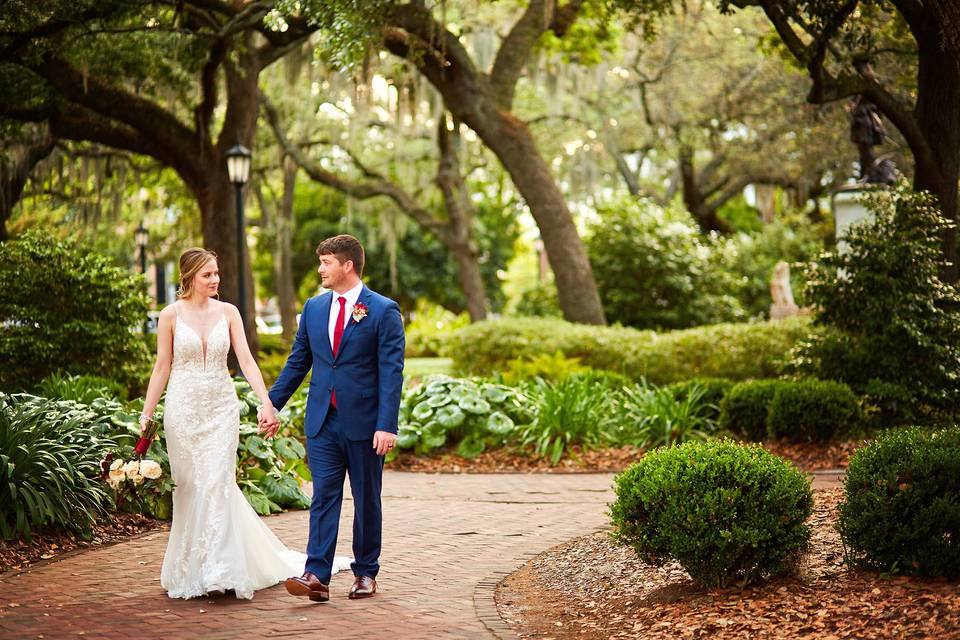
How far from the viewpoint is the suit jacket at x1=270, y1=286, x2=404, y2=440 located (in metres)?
5.89

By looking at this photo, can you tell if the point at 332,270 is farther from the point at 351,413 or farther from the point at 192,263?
the point at 192,263

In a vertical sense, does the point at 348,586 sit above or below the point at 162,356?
below

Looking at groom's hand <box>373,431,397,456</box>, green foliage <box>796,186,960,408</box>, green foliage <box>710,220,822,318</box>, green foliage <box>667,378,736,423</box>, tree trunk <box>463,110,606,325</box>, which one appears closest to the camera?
groom's hand <box>373,431,397,456</box>

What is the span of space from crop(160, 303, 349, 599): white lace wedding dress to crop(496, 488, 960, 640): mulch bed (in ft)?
4.81

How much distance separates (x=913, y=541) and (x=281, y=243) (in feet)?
80.9

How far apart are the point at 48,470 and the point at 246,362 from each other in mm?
2229

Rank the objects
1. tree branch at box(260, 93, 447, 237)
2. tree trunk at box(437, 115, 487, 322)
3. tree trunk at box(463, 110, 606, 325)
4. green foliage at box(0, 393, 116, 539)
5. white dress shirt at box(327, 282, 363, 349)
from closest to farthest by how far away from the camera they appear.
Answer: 1. white dress shirt at box(327, 282, 363, 349)
2. green foliage at box(0, 393, 116, 539)
3. tree trunk at box(463, 110, 606, 325)
4. tree branch at box(260, 93, 447, 237)
5. tree trunk at box(437, 115, 487, 322)

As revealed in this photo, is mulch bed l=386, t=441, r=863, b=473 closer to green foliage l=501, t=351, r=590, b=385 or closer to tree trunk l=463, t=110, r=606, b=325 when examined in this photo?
green foliage l=501, t=351, r=590, b=385

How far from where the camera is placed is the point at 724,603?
555 cm

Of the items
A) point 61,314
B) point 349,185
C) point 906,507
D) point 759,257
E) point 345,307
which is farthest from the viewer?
point 759,257

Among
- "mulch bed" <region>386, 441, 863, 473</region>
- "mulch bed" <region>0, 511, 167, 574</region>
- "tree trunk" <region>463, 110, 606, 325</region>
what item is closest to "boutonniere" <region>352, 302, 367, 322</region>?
"mulch bed" <region>0, 511, 167, 574</region>

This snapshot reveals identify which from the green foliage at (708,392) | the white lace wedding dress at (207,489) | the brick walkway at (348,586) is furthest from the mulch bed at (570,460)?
the white lace wedding dress at (207,489)

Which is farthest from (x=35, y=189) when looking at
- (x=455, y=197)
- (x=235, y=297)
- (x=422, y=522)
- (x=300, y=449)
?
(x=422, y=522)

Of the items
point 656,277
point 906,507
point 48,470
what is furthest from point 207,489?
point 656,277
